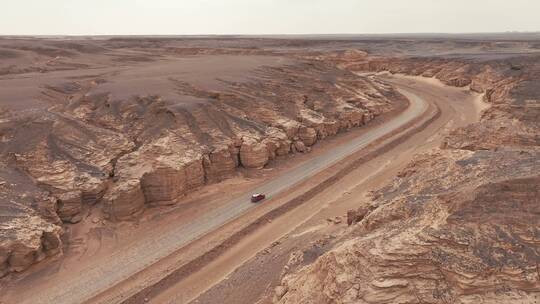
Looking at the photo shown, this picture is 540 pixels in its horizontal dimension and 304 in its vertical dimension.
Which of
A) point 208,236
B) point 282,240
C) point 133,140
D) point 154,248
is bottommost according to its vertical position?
point 154,248

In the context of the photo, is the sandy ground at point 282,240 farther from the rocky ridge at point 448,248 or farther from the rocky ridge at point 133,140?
the rocky ridge at point 133,140

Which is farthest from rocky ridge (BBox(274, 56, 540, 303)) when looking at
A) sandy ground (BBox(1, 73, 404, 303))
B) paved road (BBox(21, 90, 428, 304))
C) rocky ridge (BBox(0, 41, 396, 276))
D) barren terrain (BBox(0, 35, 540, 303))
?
rocky ridge (BBox(0, 41, 396, 276))

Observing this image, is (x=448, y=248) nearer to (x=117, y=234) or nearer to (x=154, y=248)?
(x=154, y=248)

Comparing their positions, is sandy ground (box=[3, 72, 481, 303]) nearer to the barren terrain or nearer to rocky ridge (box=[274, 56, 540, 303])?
the barren terrain

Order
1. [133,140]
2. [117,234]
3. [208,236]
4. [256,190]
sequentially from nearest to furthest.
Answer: [208,236]
[117,234]
[256,190]
[133,140]

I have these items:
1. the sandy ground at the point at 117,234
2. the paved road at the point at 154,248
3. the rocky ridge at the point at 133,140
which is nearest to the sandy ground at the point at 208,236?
the sandy ground at the point at 117,234

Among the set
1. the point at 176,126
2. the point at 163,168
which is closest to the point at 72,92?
the point at 176,126

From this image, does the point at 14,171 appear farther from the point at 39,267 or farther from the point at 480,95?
the point at 480,95

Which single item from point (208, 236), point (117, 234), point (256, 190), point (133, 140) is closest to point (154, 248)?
point (117, 234)
